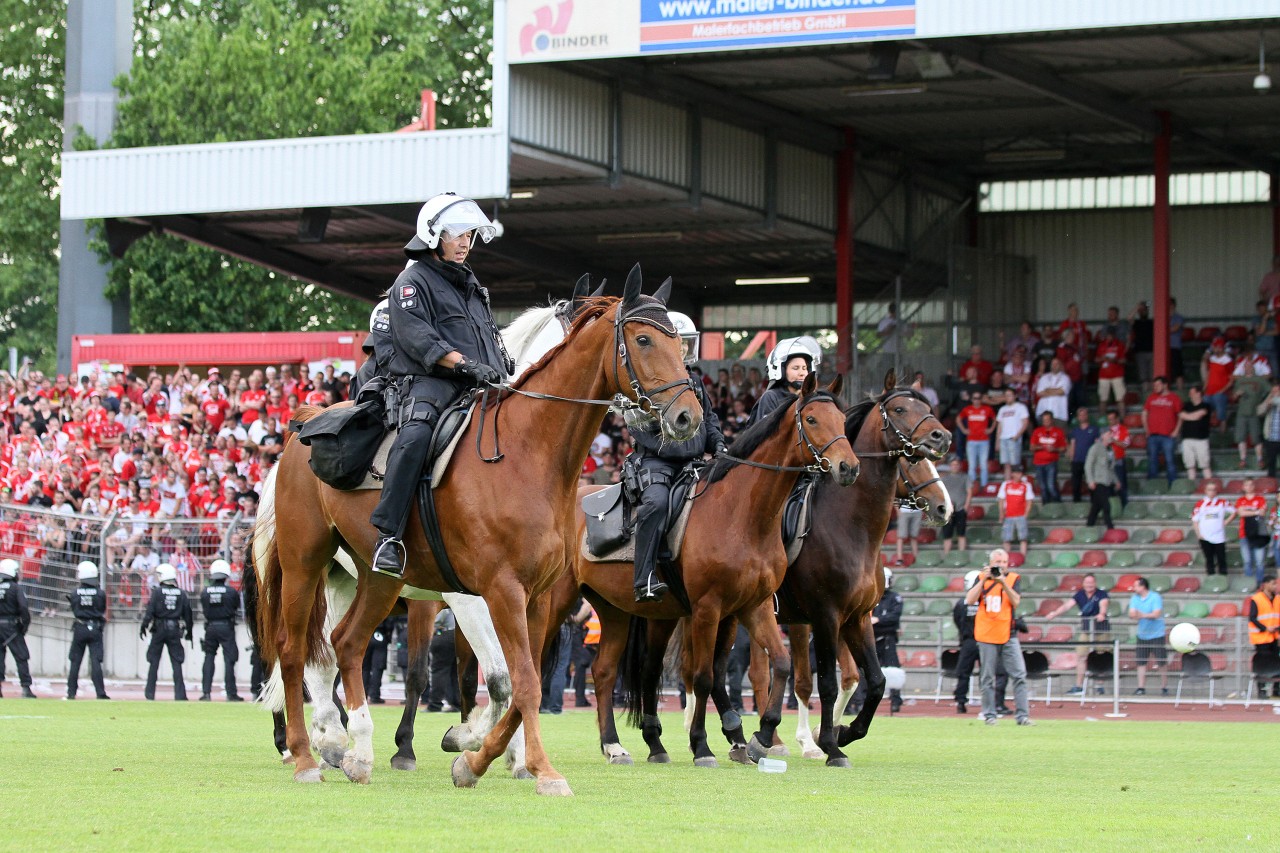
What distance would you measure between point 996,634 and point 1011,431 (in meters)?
10.5

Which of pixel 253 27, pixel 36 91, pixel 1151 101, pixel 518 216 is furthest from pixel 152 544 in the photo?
pixel 36 91

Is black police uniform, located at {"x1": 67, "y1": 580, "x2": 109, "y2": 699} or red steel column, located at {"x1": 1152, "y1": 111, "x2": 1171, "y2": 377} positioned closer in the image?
black police uniform, located at {"x1": 67, "y1": 580, "x2": 109, "y2": 699}

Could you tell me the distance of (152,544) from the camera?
2767cm

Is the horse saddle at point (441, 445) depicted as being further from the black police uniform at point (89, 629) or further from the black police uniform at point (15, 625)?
the black police uniform at point (15, 625)

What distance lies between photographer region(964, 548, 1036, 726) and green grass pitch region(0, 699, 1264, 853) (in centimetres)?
512

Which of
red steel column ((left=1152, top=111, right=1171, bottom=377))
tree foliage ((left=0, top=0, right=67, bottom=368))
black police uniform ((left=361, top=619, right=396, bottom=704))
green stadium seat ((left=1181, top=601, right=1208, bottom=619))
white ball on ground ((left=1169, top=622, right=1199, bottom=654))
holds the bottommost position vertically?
black police uniform ((left=361, top=619, right=396, bottom=704))

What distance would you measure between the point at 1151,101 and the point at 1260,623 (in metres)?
13.2

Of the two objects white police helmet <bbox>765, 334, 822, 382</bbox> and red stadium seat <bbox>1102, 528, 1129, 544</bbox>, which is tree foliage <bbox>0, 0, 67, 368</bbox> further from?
white police helmet <bbox>765, 334, 822, 382</bbox>

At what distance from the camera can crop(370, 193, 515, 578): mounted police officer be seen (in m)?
9.80

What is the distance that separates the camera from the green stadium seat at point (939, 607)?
27.2m

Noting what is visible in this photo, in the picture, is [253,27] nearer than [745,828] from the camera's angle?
No

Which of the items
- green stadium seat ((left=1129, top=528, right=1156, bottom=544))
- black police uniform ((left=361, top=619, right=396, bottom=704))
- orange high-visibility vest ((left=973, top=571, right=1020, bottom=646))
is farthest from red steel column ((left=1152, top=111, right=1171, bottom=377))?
black police uniform ((left=361, top=619, right=396, bottom=704))

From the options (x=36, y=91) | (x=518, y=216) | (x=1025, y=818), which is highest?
(x=36, y=91)

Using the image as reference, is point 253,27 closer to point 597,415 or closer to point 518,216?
point 518,216
